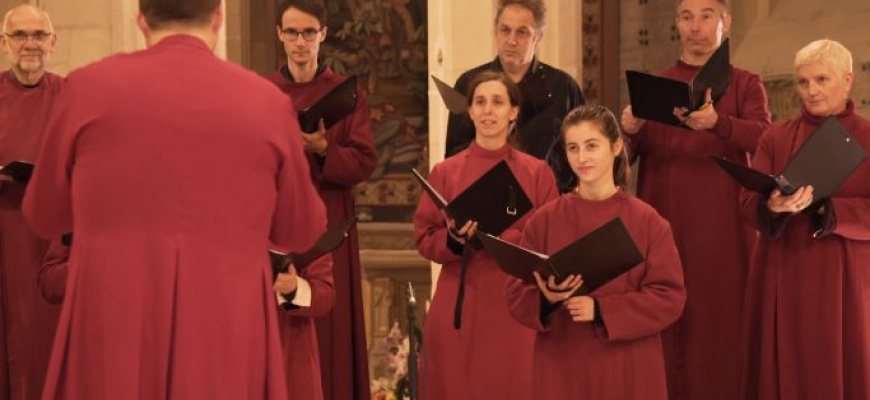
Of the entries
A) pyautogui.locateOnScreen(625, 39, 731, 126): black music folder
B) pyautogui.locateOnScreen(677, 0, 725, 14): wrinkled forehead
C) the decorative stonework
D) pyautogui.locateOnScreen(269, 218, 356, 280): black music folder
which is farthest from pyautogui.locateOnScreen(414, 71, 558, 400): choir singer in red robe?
the decorative stonework

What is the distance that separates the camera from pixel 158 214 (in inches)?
134

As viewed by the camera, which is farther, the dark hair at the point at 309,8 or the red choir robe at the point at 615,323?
the dark hair at the point at 309,8

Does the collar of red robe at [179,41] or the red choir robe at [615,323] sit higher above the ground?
the collar of red robe at [179,41]

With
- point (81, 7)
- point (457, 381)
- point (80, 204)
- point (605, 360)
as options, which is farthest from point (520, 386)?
point (81, 7)

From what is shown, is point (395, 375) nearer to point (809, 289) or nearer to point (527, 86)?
point (527, 86)

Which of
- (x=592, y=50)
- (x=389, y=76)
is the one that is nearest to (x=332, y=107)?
(x=592, y=50)

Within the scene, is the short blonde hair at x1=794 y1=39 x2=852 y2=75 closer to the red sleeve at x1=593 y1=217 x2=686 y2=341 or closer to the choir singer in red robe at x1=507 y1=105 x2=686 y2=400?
the choir singer in red robe at x1=507 y1=105 x2=686 y2=400

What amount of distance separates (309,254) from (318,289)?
20cm

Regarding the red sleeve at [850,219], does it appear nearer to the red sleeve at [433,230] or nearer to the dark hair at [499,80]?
the dark hair at [499,80]

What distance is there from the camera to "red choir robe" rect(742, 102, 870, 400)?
206 inches

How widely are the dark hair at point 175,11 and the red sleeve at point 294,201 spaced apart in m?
0.29

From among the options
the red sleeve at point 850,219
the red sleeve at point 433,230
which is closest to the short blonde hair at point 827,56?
the red sleeve at point 850,219

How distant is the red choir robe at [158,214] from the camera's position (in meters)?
3.38

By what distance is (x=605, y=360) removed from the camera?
14.5ft
